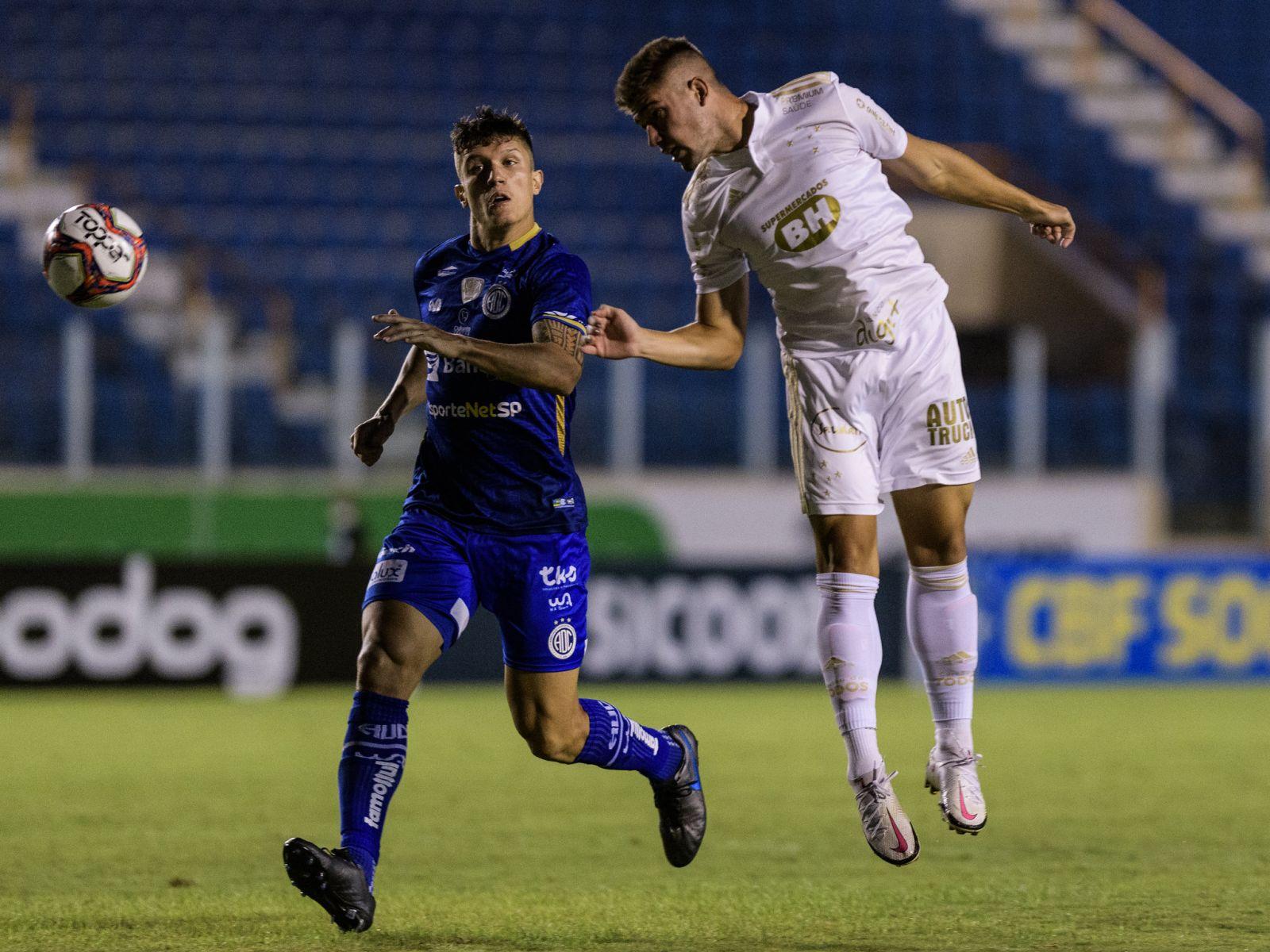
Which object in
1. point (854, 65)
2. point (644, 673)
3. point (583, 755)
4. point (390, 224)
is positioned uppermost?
point (854, 65)

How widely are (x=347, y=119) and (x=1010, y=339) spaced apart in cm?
684

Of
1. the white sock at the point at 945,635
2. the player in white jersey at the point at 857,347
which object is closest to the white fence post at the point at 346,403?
the player in white jersey at the point at 857,347

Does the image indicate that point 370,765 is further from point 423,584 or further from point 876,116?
point 876,116

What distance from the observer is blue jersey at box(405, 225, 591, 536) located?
524 centimetres

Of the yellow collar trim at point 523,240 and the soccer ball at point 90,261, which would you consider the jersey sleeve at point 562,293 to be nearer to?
the yellow collar trim at point 523,240

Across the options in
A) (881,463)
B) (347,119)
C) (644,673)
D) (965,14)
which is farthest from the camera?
(965,14)

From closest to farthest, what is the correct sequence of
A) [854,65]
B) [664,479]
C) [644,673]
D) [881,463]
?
[881,463] → [644,673] → [664,479] → [854,65]

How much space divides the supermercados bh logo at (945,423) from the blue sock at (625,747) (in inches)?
48.7

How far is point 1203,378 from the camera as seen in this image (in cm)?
1833

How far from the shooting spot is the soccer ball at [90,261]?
584 cm

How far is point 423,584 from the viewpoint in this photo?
201 inches

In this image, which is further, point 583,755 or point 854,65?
point 854,65

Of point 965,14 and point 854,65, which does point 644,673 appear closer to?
point 854,65

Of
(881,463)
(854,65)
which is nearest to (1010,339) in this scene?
(854,65)
